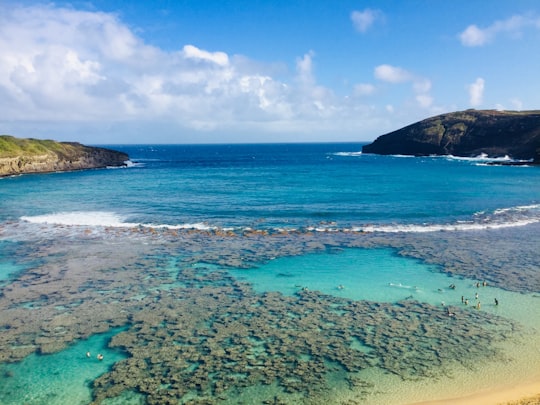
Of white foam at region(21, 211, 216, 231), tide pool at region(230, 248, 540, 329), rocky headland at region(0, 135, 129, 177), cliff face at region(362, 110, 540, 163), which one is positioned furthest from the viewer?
cliff face at region(362, 110, 540, 163)

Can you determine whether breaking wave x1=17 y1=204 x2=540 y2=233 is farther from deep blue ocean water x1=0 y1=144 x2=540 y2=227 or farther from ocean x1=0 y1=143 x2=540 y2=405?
deep blue ocean water x1=0 y1=144 x2=540 y2=227

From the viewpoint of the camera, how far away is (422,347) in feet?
77.1

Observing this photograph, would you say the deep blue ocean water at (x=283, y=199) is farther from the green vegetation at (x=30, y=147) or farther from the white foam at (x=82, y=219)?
the green vegetation at (x=30, y=147)

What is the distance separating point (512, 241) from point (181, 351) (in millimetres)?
37350

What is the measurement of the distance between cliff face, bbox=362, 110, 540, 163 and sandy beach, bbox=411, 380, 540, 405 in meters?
150

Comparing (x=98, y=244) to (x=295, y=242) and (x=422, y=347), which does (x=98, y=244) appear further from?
(x=422, y=347)

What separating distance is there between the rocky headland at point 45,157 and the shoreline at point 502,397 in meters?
129

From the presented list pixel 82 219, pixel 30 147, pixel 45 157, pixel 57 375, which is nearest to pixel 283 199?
pixel 82 219

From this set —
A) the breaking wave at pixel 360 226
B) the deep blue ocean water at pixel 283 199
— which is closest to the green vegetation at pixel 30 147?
the deep blue ocean water at pixel 283 199

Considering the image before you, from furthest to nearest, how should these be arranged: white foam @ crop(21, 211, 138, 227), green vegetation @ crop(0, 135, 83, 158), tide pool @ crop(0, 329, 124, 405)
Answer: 1. green vegetation @ crop(0, 135, 83, 158)
2. white foam @ crop(21, 211, 138, 227)
3. tide pool @ crop(0, 329, 124, 405)

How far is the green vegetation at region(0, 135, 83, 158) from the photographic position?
415 feet

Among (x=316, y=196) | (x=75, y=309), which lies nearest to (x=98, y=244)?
(x=75, y=309)

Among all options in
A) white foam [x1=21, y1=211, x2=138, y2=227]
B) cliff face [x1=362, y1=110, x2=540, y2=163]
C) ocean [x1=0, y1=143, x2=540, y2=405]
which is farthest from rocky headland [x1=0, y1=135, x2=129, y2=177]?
cliff face [x1=362, y1=110, x2=540, y2=163]

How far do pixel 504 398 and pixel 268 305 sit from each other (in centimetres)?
1509
